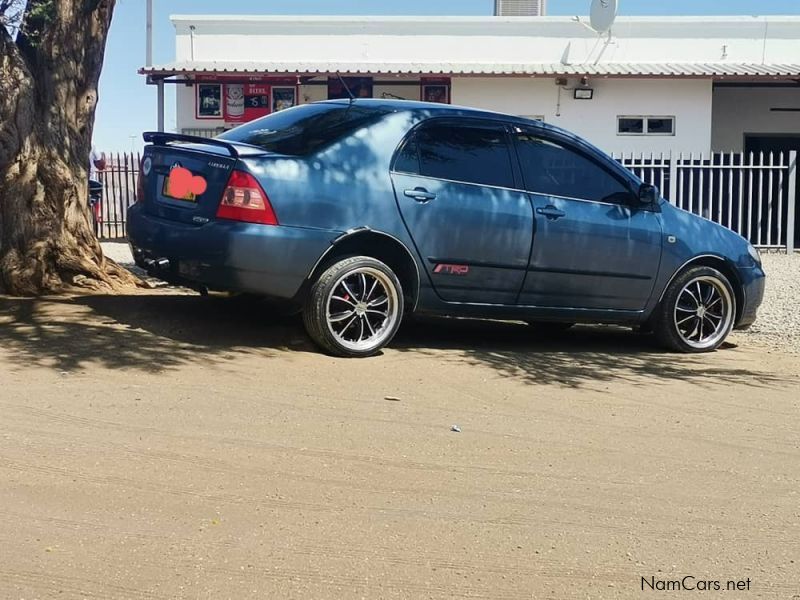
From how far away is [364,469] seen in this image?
4652 millimetres

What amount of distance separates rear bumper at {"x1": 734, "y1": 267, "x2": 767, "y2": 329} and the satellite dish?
13401 millimetres

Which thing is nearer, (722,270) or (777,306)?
(722,270)

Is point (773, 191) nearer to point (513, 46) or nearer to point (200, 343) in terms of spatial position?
point (513, 46)

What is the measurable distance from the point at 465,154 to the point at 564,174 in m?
0.84

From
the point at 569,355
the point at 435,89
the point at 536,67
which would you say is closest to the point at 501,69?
the point at 536,67

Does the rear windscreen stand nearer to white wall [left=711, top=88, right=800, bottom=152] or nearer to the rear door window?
the rear door window

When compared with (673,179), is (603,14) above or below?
above

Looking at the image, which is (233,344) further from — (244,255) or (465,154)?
(465,154)

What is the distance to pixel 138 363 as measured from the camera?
6.28 m

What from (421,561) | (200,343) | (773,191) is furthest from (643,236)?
(773,191)

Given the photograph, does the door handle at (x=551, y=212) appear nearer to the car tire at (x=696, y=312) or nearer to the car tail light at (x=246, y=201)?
the car tire at (x=696, y=312)

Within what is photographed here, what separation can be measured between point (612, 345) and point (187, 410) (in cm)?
417

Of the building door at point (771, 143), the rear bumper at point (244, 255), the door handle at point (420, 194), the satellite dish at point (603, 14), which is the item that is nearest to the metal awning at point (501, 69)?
the satellite dish at point (603, 14)

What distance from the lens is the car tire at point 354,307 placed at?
6.64m
